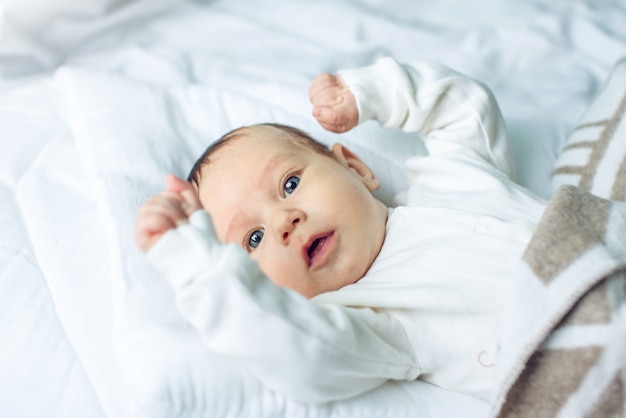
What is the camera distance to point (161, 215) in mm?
799

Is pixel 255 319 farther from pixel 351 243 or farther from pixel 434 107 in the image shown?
pixel 434 107

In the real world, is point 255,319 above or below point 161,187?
above

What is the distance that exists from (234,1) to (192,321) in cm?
116

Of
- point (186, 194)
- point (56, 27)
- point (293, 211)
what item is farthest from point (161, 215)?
point (56, 27)

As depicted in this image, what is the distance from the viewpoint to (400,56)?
1.68m

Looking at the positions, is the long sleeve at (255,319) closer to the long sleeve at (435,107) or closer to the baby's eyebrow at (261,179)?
the baby's eyebrow at (261,179)

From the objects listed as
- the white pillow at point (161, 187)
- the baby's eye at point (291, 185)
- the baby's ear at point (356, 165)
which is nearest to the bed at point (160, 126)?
the white pillow at point (161, 187)

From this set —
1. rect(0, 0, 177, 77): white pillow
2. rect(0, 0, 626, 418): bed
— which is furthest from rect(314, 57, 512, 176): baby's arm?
rect(0, 0, 177, 77): white pillow

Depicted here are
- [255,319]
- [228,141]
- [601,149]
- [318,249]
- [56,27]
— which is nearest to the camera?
[255,319]

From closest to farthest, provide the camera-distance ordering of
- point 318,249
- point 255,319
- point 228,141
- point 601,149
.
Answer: point 255,319
point 318,249
point 228,141
point 601,149

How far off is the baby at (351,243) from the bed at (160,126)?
64 millimetres

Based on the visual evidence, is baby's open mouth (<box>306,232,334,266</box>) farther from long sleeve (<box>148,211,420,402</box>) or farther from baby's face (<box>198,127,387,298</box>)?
long sleeve (<box>148,211,420,402</box>)

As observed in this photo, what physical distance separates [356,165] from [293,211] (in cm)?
24

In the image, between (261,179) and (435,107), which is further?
(435,107)
